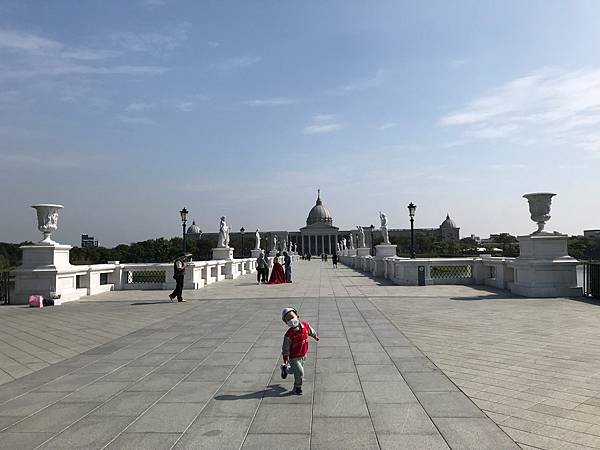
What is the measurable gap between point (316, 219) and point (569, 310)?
15500 centimetres

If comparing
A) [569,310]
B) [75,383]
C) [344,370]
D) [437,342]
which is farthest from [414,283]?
[75,383]

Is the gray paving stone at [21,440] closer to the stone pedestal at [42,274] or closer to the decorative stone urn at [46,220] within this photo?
the stone pedestal at [42,274]

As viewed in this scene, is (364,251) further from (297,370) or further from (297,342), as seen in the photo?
(297,370)

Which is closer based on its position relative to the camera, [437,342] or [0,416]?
[0,416]

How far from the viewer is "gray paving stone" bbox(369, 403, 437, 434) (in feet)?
15.9

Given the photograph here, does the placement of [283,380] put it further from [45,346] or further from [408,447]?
[45,346]

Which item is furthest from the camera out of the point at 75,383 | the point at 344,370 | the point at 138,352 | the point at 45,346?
the point at 45,346

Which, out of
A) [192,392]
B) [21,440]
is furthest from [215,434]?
[21,440]

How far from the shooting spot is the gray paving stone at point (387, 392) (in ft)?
19.0

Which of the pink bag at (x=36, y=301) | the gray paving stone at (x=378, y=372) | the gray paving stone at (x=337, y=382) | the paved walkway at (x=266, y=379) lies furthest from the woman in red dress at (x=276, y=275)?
the gray paving stone at (x=337, y=382)

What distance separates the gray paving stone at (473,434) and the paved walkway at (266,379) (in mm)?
20

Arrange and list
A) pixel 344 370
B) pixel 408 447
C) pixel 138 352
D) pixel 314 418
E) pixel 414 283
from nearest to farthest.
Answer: pixel 408 447 < pixel 314 418 < pixel 344 370 < pixel 138 352 < pixel 414 283

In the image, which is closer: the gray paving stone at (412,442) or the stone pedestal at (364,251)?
the gray paving stone at (412,442)

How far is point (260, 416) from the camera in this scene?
5250 millimetres
